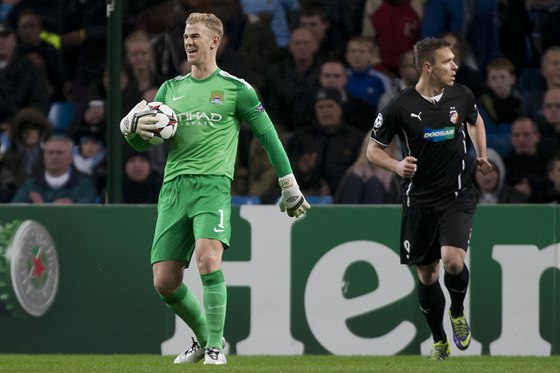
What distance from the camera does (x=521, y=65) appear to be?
A: 1153 centimetres

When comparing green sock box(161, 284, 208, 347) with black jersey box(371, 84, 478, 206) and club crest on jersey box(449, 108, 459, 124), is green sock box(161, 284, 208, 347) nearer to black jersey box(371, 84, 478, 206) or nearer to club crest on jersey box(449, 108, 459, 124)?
black jersey box(371, 84, 478, 206)

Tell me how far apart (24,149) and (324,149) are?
2807 mm

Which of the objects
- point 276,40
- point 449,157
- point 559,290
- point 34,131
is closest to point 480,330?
point 559,290

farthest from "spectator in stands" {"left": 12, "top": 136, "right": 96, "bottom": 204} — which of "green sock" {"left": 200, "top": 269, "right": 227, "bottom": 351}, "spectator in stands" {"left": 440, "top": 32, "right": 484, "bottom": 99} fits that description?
"green sock" {"left": 200, "top": 269, "right": 227, "bottom": 351}

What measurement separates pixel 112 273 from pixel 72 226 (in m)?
0.48

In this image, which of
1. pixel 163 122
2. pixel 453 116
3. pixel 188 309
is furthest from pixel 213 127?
pixel 453 116

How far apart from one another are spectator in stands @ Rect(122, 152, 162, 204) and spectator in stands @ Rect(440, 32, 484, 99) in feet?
9.49

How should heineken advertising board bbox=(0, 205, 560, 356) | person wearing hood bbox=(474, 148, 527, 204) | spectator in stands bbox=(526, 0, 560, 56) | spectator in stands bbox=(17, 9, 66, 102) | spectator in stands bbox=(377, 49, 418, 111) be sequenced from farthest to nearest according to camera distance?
spectator in stands bbox=(17, 9, 66, 102) → spectator in stands bbox=(526, 0, 560, 56) → spectator in stands bbox=(377, 49, 418, 111) → person wearing hood bbox=(474, 148, 527, 204) → heineken advertising board bbox=(0, 205, 560, 356)

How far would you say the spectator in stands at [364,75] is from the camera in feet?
37.4

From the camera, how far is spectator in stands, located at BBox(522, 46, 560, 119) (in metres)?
11.2

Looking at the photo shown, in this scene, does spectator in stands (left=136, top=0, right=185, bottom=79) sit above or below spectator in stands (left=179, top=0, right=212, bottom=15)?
below

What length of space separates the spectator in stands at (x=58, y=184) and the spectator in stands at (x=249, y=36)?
5.94 feet

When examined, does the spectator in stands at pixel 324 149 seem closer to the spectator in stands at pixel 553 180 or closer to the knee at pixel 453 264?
the spectator in stands at pixel 553 180

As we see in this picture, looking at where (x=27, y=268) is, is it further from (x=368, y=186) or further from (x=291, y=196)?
(x=291, y=196)
